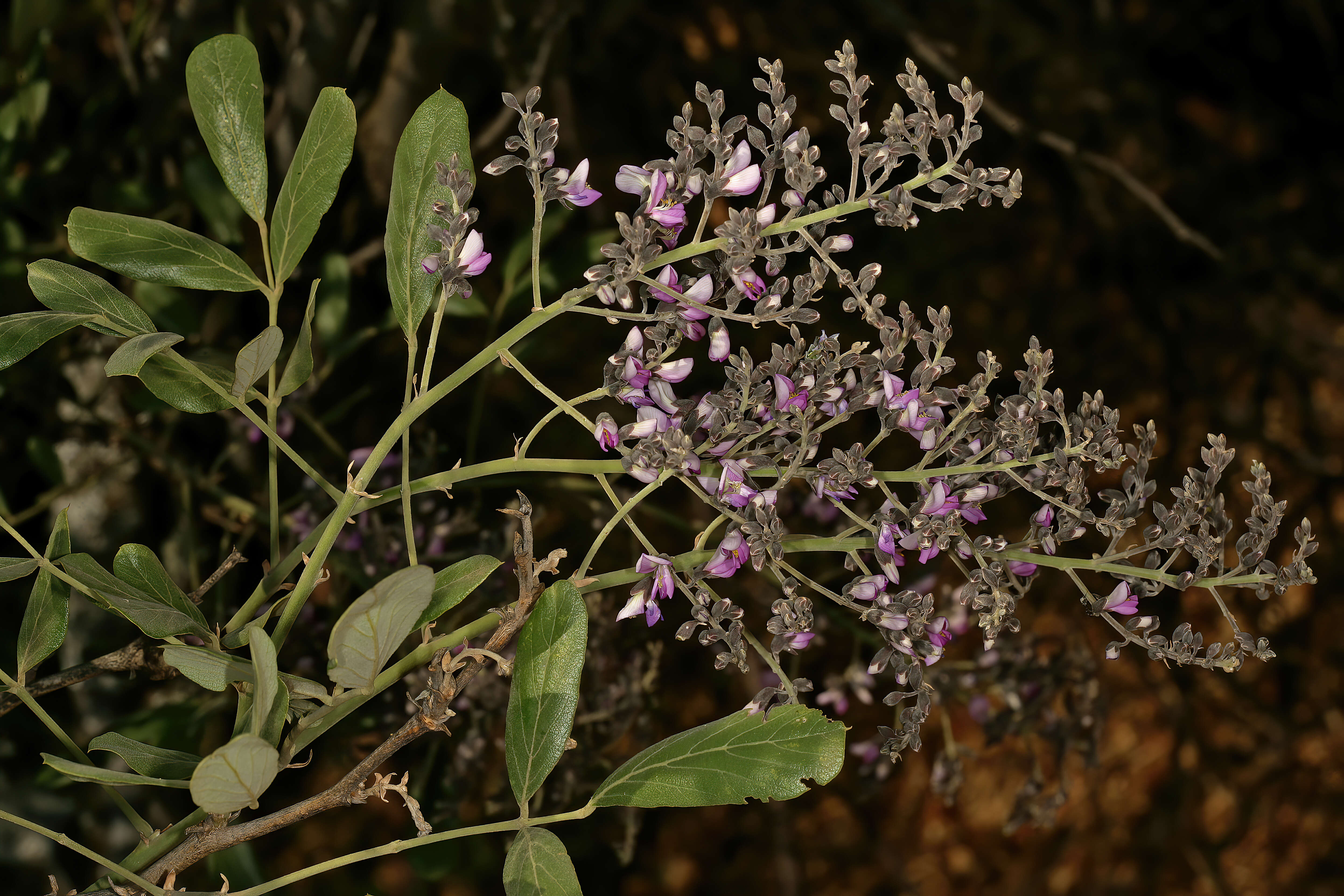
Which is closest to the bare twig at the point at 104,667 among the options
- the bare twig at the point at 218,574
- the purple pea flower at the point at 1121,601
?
the bare twig at the point at 218,574

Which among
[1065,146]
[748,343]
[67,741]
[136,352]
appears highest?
[136,352]

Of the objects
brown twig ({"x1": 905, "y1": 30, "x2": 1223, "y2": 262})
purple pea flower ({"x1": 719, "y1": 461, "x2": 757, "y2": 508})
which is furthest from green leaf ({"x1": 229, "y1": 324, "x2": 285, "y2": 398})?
brown twig ({"x1": 905, "y1": 30, "x2": 1223, "y2": 262})

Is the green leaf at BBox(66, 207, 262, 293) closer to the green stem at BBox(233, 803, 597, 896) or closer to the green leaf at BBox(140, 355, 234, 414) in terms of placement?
the green leaf at BBox(140, 355, 234, 414)

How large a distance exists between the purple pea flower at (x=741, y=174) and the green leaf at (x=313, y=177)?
10 centimetres

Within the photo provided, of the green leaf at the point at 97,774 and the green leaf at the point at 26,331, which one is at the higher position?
the green leaf at the point at 26,331

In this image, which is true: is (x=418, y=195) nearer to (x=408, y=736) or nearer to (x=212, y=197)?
(x=408, y=736)

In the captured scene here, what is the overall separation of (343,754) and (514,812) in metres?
0.19

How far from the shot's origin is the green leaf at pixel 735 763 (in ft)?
0.83

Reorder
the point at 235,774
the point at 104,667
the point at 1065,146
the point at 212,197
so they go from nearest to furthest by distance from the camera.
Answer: the point at 235,774 < the point at 104,667 < the point at 212,197 < the point at 1065,146

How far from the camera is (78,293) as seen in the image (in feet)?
0.87

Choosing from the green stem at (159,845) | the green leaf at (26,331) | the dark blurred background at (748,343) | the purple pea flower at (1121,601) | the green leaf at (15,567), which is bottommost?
the dark blurred background at (748,343)

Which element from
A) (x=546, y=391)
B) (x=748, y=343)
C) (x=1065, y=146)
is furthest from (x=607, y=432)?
(x=748, y=343)

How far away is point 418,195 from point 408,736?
0.13 m

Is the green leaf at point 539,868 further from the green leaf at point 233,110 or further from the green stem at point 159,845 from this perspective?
the green leaf at point 233,110
